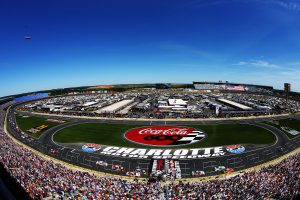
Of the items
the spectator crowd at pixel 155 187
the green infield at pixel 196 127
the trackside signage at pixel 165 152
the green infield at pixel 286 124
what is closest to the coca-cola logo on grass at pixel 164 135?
the green infield at pixel 196 127

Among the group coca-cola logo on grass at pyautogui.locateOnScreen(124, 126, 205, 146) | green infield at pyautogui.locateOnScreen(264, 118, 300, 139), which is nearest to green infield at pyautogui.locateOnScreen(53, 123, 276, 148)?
coca-cola logo on grass at pyautogui.locateOnScreen(124, 126, 205, 146)

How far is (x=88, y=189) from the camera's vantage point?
25.0 m

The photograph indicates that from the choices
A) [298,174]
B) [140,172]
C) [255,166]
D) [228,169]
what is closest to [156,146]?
[140,172]

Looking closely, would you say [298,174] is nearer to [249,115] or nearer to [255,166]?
[255,166]

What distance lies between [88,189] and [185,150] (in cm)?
2478

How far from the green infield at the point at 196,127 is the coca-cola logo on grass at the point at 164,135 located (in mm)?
2294

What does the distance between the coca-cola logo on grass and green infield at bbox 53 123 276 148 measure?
2.29 meters

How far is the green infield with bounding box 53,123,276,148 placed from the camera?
50062 millimetres

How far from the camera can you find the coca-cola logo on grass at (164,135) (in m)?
51.2

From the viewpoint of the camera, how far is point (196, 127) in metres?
65.3

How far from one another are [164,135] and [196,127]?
Result: 13.5m

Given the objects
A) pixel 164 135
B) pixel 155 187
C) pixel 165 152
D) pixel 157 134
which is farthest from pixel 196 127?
pixel 155 187

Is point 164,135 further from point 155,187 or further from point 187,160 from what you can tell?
point 155,187

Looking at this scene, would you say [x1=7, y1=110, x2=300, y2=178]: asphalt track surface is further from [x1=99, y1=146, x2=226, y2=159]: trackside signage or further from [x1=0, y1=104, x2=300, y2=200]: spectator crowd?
[x1=0, y1=104, x2=300, y2=200]: spectator crowd
